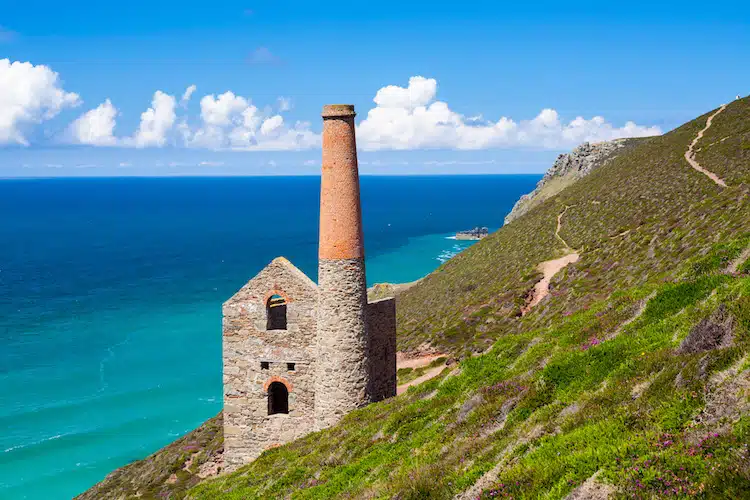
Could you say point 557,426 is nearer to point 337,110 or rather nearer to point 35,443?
point 337,110

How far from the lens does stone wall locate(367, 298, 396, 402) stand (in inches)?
843

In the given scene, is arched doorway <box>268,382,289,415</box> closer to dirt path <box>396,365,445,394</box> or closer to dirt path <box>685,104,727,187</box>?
dirt path <box>396,365,445,394</box>

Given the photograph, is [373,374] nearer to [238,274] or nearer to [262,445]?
[262,445]

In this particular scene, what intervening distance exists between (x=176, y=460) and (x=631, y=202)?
33537 millimetres

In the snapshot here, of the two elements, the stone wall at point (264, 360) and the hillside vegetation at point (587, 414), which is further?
the stone wall at point (264, 360)

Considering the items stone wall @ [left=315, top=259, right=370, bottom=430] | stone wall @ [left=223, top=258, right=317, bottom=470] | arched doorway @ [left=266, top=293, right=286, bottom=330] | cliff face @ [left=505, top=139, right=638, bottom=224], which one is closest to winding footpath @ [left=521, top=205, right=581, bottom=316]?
arched doorway @ [left=266, top=293, right=286, bottom=330]

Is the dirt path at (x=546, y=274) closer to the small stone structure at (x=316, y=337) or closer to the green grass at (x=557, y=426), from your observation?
the small stone structure at (x=316, y=337)

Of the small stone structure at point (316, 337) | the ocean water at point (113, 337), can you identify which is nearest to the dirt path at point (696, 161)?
the small stone structure at point (316, 337)

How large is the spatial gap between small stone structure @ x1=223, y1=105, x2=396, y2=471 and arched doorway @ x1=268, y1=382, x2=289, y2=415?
0.11ft

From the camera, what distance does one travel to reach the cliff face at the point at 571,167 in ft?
315

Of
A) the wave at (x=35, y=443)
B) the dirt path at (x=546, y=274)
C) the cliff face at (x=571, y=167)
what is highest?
the cliff face at (x=571, y=167)

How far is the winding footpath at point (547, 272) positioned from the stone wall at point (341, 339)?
47.1 ft

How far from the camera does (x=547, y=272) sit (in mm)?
37844

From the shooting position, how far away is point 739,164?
41094mm
